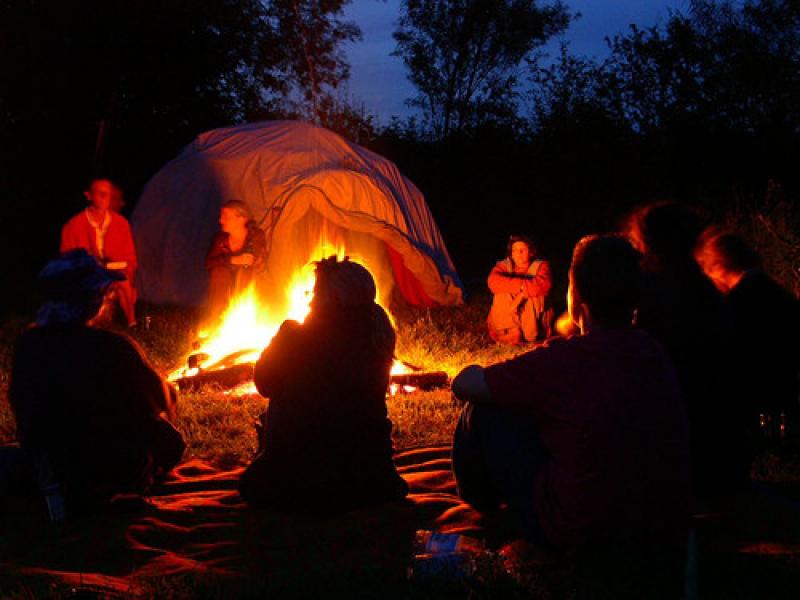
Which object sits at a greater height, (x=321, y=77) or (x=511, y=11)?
(x=511, y=11)

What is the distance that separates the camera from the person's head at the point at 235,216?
887cm

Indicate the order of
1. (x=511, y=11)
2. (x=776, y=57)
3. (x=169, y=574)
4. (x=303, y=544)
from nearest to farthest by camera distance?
(x=169, y=574), (x=303, y=544), (x=776, y=57), (x=511, y=11)

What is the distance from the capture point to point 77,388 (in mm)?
3941

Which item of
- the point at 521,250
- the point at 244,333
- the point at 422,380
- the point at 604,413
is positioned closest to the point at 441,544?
the point at 604,413

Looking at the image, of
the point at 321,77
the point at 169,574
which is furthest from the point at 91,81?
the point at 169,574

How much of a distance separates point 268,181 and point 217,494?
6341 mm

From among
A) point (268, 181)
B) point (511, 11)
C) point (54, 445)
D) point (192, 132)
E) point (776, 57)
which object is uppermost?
point (511, 11)

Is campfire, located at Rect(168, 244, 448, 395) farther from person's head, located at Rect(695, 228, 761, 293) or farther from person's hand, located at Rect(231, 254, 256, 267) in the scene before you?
person's head, located at Rect(695, 228, 761, 293)

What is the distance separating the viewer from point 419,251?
1096cm

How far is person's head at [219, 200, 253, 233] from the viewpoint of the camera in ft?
29.1

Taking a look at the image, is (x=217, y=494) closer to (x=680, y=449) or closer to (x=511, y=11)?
(x=680, y=449)

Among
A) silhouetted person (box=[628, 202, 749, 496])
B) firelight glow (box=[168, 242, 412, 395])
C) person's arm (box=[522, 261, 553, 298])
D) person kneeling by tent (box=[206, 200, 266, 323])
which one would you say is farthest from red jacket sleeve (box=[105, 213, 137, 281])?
silhouetted person (box=[628, 202, 749, 496])

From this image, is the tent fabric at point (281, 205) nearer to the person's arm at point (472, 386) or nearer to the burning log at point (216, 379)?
the burning log at point (216, 379)

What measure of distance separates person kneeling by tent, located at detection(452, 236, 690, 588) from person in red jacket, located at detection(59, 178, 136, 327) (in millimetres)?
6941
